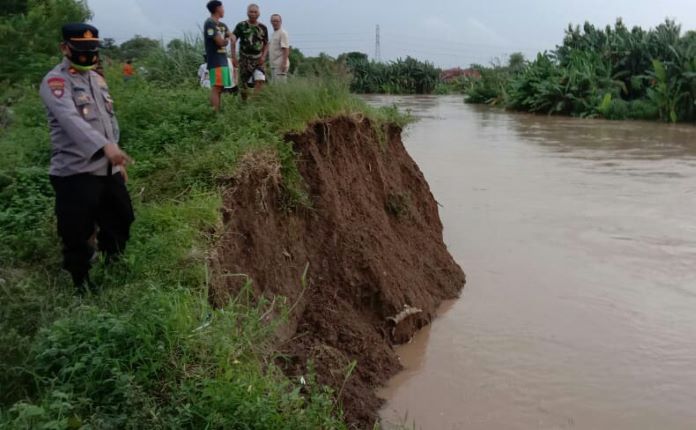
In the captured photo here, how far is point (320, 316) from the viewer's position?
5344mm

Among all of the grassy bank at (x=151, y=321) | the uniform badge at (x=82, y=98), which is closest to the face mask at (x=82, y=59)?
the uniform badge at (x=82, y=98)

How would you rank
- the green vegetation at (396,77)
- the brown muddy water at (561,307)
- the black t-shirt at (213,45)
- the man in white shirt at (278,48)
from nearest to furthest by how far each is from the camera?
the brown muddy water at (561,307)
the black t-shirt at (213,45)
the man in white shirt at (278,48)
the green vegetation at (396,77)

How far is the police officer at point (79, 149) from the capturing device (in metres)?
4.04

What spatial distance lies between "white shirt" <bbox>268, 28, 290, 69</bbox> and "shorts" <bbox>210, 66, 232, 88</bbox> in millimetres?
2254

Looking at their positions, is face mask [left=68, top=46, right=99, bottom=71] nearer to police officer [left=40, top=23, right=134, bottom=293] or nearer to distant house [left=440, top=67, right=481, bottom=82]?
police officer [left=40, top=23, right=134, bottom=293]

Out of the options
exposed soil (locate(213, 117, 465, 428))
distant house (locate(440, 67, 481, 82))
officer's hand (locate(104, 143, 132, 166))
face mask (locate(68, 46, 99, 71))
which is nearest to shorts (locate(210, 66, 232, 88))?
exposed soil (locate(213, 117, 465, 428))

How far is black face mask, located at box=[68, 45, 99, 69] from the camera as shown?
4.15 meters

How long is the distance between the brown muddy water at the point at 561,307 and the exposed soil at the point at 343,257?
0.29m

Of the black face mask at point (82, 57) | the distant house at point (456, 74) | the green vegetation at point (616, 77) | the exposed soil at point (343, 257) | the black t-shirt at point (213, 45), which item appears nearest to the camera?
the black face mask at point (82, 57)

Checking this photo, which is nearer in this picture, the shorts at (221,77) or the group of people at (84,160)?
the group of people at (84,160)

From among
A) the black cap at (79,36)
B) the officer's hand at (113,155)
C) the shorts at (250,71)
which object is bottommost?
the officer's hand at (113,155)

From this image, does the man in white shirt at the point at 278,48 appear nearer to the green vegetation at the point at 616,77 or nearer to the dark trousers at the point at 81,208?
the dark trousers at the point at 81,208

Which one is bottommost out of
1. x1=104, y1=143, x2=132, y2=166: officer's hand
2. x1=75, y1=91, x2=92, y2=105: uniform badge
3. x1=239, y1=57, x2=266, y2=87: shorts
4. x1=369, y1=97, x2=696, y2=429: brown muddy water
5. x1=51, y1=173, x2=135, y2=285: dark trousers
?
x1=369, y1=97, x2=696, y2=429: brown muddy water

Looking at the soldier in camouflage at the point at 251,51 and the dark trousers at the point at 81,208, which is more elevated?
the soldier in camouflage at the point at 251,51
